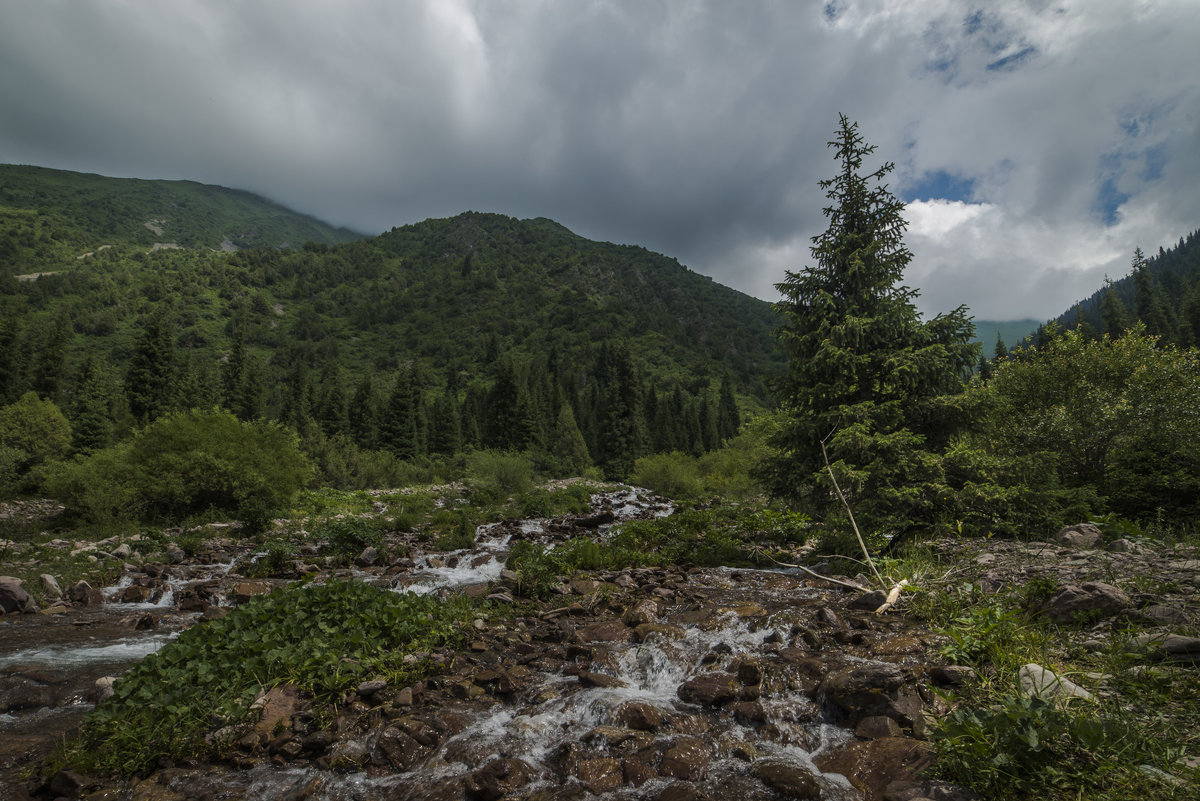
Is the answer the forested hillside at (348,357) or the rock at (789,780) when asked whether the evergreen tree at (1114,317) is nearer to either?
the forested hillside at (348,357)

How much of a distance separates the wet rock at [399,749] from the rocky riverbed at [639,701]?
18 mm

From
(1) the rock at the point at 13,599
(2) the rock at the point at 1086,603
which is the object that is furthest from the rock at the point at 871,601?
(1) the rock at the point at 13,599

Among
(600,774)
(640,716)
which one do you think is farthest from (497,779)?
(640,716)

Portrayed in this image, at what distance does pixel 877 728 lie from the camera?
4695 millimetres

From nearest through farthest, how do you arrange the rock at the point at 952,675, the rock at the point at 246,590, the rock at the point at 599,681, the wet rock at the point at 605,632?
the rock at the point at 952,675 → the rock at the point at 599,681 → the wet rock at the point at 605,632 → the rock at the point at 246,590

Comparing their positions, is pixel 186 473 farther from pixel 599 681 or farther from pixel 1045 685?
pixel 1045 685

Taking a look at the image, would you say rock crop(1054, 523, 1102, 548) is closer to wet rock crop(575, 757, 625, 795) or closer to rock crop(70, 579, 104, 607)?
wet rock crop(575, 757, 625, 795)

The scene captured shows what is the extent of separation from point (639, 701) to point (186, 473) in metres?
22.3

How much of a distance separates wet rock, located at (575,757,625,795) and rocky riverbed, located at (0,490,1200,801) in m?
0.02

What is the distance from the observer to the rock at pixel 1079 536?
9.03m

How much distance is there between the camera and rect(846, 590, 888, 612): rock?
745 centimetres

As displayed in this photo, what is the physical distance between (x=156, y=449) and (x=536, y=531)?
1581cm

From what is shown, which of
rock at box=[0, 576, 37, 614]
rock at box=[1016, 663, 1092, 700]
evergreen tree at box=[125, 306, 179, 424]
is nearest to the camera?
rock at box=[1016, 663, 1092, 700]

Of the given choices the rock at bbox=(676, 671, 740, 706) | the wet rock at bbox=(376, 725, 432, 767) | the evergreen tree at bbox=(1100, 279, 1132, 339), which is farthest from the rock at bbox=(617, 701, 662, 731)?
the evergreen tree at bbox=(1100, 279, 1132, 339)
